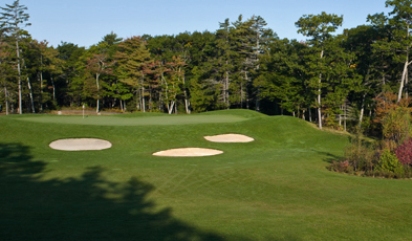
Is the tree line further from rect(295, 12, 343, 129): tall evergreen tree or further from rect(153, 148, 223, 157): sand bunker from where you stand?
rect(153, 148, 223, 157): sand bunker

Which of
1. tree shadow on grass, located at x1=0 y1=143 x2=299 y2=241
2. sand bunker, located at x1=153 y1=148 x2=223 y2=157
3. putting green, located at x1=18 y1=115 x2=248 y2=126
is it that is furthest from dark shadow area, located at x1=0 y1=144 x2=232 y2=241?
putting green, located at x1=18 y1=115 x2=248 y2=126

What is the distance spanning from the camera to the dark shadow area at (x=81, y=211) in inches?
320

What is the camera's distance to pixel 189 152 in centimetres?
2352

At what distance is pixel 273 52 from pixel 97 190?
1824 inches

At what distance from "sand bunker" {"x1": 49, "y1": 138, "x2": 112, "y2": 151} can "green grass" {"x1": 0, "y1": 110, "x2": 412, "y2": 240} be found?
0.52 meters

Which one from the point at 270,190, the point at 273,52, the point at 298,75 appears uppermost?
the point at 273,52

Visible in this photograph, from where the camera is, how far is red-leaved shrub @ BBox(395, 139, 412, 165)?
16859 mm

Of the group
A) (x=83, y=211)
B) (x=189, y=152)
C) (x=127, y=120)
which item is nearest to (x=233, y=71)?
(x=127, y=120)

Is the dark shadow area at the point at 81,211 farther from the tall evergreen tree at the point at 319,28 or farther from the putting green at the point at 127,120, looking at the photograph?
the tall evergreen tree at the point at 319,28

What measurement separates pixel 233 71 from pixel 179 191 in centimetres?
4408

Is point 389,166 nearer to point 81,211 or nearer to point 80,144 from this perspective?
point 81,211

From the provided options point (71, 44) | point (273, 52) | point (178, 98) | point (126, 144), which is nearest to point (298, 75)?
point (273, 52)

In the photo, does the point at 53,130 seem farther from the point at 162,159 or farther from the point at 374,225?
the point at 374,225

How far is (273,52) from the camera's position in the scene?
56.5 metres
